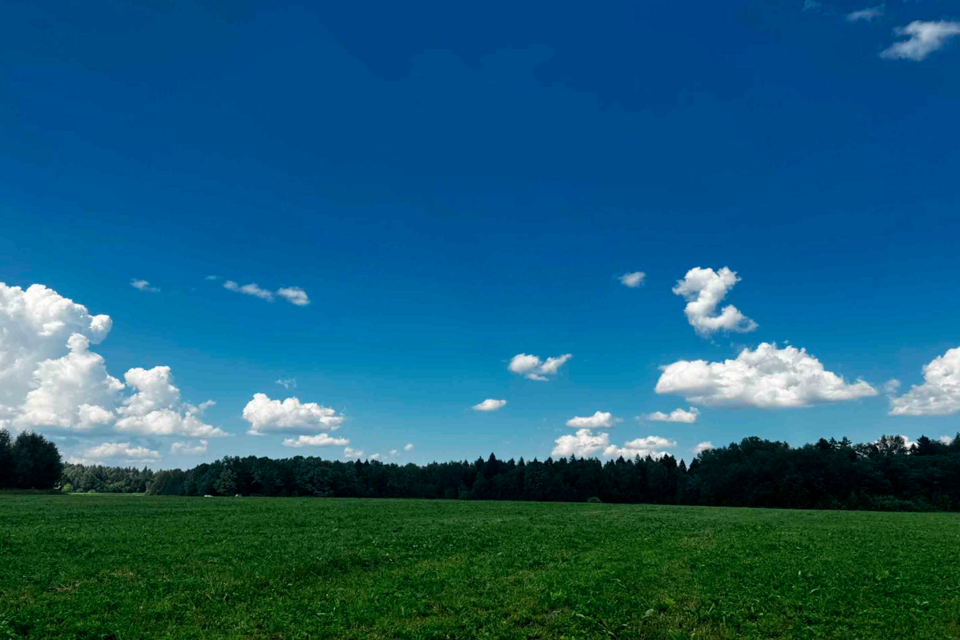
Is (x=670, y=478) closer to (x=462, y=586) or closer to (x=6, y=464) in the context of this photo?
(x=462, y=586)

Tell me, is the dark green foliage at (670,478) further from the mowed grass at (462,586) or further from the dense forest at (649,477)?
the mowed grass at (462,586)

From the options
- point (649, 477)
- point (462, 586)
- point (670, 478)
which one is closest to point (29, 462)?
point (462, 586)

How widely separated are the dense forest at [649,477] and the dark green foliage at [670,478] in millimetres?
A: 271

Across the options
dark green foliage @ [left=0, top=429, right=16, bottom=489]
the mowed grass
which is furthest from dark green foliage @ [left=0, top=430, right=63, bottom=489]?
the mowed grass

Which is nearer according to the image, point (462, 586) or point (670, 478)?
point (462, 586)

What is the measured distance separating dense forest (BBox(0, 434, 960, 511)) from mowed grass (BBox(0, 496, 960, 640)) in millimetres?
95468

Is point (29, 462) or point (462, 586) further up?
point (29, 462)

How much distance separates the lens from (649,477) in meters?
154

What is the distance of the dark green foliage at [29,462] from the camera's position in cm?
11975

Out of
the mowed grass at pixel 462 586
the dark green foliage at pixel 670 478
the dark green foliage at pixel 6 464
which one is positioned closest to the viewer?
the mowed grass at pixel 462 586

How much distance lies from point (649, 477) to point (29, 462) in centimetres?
14986

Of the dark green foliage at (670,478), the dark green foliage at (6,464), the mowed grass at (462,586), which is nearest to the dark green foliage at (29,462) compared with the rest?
the dark green foliage at (6,464)

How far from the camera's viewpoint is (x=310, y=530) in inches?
1451

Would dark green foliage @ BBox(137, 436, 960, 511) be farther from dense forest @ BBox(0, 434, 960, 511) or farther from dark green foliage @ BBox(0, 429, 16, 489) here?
dark green foliage @ BBox(0, 429, 16, 489)
